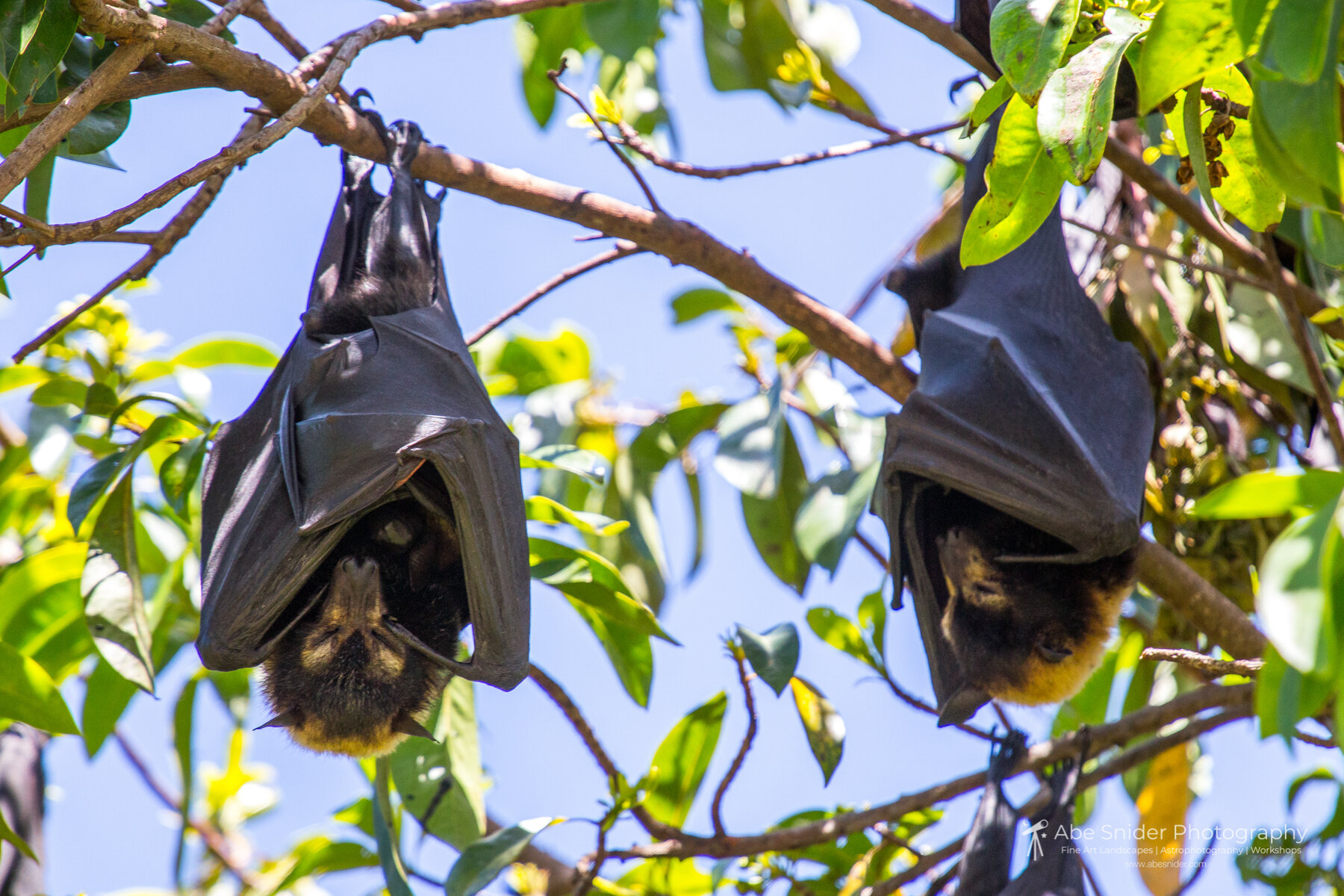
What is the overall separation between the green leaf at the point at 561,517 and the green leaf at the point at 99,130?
1248mm

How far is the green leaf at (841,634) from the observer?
3410mm

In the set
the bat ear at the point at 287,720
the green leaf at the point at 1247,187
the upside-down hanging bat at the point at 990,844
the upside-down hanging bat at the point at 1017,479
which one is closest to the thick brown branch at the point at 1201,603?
the upside-down hanging bat at the point at 1017,479

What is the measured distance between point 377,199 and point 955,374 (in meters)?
1.62

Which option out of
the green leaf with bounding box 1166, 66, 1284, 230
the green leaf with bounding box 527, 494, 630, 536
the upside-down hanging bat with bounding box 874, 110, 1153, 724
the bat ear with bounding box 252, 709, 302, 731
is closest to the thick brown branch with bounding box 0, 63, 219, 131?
the green leaf with bounding box 527, 494, 630, 536

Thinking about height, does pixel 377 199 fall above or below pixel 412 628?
above

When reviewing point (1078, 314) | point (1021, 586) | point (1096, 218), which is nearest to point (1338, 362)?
point (1078, 314)

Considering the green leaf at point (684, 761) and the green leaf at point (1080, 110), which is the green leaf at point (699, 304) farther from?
the green leaf at point (1080, 110)

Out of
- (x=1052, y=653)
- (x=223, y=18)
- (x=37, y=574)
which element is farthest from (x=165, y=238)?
(x=1052, y=653)

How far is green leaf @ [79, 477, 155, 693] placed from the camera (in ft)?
8.93

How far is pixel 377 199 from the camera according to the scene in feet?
10.5

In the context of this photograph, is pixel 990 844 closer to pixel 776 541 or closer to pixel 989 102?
pixel 776 541

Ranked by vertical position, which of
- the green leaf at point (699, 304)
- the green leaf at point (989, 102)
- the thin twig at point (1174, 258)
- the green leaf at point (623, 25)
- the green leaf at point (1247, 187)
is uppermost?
the green leaf at point (623, 25)

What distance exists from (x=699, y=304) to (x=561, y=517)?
55.9 inches

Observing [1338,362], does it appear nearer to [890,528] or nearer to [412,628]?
[890,528]
